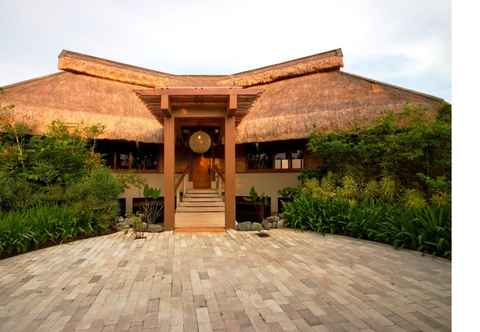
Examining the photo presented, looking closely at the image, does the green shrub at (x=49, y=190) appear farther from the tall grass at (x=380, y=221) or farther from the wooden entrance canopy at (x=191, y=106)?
the tall grass at (x=380, y=221)

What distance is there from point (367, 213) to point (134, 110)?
40.6ft

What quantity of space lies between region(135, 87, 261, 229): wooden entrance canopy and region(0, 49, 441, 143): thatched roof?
4007 millimetres

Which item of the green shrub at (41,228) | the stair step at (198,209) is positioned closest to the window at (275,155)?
the stair step at (198,209)

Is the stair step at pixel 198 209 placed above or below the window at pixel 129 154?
below

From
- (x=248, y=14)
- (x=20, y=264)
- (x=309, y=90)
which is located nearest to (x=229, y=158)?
(x=248, y=14)

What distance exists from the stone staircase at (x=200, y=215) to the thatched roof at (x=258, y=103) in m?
4.51

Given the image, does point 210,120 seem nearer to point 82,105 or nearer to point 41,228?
point 41,228

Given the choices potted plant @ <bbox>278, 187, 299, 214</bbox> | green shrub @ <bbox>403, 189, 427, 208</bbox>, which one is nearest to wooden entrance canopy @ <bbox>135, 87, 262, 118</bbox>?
potted plant @ <bbox>278, 187, 299, 214</bbox>

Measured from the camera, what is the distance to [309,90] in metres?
13.1

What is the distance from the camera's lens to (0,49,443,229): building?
1031cm

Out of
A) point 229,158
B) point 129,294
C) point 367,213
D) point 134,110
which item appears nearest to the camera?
point 129,294

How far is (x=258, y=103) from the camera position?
1403 centimetres

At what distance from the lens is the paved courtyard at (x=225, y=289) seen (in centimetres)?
268
